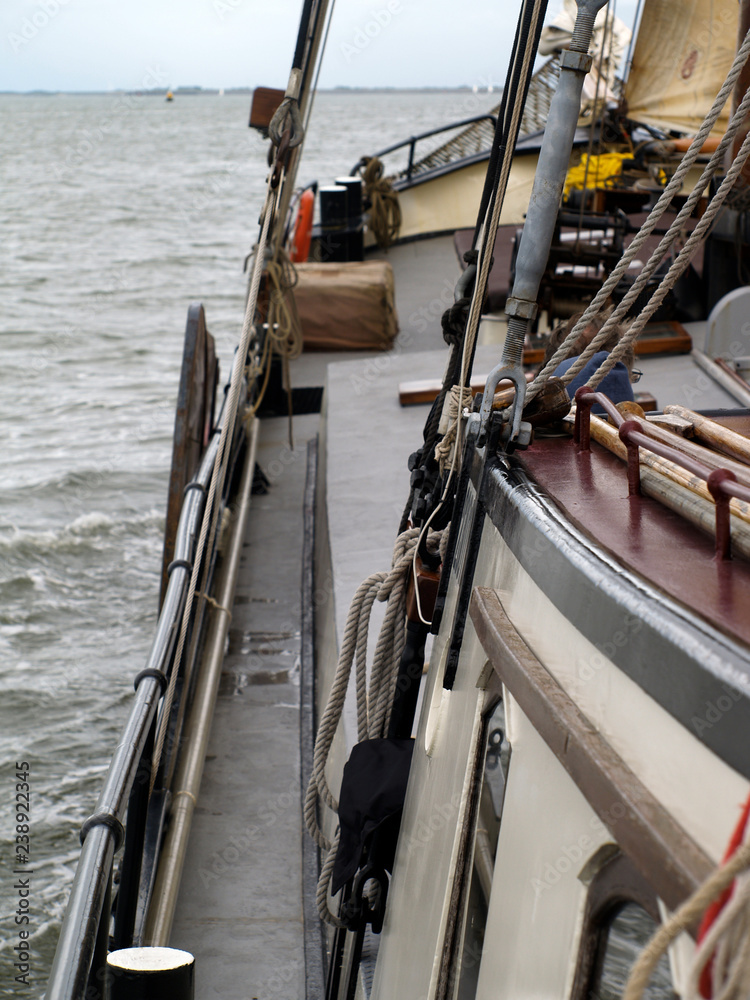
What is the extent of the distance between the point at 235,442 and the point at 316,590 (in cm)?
125

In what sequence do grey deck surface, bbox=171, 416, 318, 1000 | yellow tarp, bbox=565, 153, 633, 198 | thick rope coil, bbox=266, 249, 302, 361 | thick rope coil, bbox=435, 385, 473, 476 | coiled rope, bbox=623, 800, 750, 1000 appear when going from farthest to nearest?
yellow tarp, bbox=565, 153, 633, 198 < thick rope coil, bbox=266, 249, 302, 361 < grey deck surface, bbox=171, 416, 318, 1000 < thick rope coil, bbox=435, 385, 473, 476 < coiled rope, bbox=623, 800, 750, 1000

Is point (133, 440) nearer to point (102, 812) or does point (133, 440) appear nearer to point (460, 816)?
point (102, 812)

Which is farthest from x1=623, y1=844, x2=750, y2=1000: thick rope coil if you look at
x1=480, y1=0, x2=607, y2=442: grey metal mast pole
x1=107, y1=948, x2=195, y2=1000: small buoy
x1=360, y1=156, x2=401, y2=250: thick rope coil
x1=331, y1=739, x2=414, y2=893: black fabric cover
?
x1=360, y1=156, x2=401, y2=250: thick rope coil

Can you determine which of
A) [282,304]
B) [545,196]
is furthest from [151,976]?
[282,304]

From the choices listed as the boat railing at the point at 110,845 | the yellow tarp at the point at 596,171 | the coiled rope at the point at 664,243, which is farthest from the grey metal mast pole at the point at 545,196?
the yellow tarp at the point at 596,171

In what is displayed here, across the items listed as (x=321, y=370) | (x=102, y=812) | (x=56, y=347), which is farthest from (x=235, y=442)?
Answer: (x=56, y=347)

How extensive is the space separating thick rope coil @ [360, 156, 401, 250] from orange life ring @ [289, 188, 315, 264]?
1.54 metres

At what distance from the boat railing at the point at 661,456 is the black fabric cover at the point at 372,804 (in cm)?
91

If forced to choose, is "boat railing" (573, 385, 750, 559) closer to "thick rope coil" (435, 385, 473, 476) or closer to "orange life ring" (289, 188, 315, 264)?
"thick rope coil" (435, 385, 473, 476)

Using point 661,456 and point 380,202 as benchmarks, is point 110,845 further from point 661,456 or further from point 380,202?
point 380,202

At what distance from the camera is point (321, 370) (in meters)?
9.48

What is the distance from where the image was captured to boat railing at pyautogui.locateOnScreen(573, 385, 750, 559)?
1.01 meters

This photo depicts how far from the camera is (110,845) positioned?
2074mm

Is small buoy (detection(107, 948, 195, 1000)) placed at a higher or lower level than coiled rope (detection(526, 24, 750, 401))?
lower
